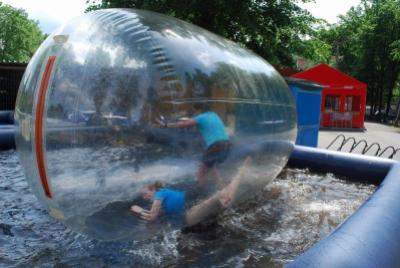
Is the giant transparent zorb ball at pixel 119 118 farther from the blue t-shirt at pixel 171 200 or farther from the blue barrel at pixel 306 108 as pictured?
the blue barrel at pixel 306 108

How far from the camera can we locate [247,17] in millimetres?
13648

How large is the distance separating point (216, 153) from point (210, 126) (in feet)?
0.87

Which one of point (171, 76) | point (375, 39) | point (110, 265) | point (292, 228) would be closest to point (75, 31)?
point (171, 76)

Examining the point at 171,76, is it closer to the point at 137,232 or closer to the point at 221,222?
the point at 137,232

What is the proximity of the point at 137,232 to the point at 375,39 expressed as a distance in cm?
3536

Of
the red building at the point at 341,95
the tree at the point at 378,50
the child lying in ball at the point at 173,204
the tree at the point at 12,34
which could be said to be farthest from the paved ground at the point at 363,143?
the tree at the point at 12,34

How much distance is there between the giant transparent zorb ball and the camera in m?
3.08

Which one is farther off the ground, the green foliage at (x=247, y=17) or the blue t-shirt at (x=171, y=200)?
the green foliage at (x=247, y=17)

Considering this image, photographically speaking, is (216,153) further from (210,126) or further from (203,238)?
(203,238)

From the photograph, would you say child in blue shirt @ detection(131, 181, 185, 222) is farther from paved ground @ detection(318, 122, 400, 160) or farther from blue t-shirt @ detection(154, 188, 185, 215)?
paved ground @ detection(318, 122, 400, 160)

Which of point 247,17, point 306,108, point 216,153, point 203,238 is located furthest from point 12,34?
point 216,153

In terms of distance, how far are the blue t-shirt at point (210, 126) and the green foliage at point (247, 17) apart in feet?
33.4

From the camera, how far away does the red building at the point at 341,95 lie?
73.4ft

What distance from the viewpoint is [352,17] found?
1772 inches
